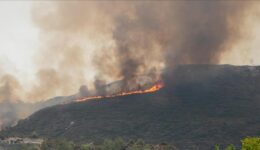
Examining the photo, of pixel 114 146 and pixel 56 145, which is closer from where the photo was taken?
pixel 114 146

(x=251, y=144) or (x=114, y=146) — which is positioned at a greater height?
(x=114, y=146)

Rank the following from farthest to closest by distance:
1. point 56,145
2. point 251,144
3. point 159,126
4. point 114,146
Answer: point 159,126
point 56,145
point 114,146
point 251,144

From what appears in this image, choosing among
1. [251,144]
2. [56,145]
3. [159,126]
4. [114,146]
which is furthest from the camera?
[159,126]

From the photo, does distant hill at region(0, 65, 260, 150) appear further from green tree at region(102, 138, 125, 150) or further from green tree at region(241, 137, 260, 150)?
green tree at region(241, 137, 260, 150)

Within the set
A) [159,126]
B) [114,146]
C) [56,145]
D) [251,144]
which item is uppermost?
[159,126]

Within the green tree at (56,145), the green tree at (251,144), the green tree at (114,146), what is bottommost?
the green tree at (251,144)

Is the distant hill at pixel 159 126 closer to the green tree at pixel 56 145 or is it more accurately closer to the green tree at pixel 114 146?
the green tree at pixel 56 145

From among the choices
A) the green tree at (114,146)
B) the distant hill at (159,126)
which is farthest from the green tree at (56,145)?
the distant hill at (159,126)

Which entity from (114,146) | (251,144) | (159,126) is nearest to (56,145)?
(114,146)

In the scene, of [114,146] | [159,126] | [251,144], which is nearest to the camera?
[251,144]

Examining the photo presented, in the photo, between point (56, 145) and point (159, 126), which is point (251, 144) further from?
point (159, 126)

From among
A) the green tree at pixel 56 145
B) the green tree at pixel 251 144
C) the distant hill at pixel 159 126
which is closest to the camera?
the green tree at pixel 251 144

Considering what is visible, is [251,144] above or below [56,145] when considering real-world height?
below

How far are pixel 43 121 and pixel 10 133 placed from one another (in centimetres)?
2271
